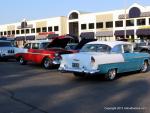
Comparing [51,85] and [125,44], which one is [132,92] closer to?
[51,85]

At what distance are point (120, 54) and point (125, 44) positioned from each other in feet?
3.13

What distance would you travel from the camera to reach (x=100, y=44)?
1483cm

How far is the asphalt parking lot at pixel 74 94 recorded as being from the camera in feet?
28.9

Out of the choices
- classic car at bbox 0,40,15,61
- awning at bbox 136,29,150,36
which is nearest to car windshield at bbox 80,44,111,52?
classic car at bbox 0,40,15,61

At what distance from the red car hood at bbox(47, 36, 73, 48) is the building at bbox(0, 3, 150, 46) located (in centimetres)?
3511

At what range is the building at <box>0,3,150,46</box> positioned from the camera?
223 feet

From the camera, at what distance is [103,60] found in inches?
529

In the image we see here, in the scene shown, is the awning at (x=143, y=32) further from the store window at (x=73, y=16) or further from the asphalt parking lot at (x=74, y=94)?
the asphalt parking lot at (x=74, y=94)

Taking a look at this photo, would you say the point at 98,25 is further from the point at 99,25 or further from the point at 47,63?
the point at 47,63

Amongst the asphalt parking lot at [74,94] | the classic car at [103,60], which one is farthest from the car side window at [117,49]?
the asphalt parking lot at [74,94]

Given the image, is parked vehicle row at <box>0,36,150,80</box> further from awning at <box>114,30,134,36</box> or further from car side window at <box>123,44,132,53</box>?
awning at <box>114,30,134,36</box>

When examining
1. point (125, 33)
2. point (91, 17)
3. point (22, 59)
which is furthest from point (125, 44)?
point (91, 17)

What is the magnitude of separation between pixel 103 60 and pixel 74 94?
294cm

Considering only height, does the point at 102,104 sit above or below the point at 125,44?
below
